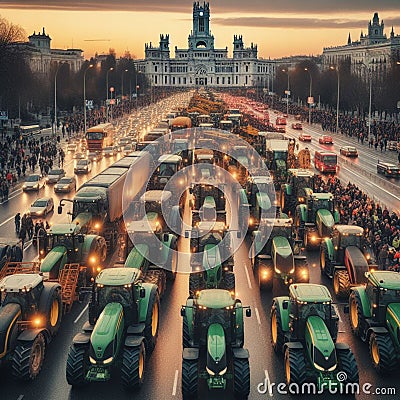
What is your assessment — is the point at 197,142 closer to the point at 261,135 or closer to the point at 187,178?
the point at 261,135

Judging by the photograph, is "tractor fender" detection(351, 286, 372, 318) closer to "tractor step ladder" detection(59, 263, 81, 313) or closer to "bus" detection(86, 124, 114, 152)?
"tractor step ladder" detection(59, 263, 81, 313)

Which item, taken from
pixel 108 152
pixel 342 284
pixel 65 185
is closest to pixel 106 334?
pixel 342 284

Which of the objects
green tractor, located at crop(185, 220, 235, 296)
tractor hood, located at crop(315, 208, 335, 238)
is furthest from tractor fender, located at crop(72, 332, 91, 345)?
tractor hood, located at crop(315, 208, 335, 238)

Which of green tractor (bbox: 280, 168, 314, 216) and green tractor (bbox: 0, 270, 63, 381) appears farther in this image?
green tractor (bbox: 280, 168, 314, 216)

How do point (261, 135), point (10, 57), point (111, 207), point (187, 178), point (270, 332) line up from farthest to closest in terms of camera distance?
1. point (10, 57)
2. point (261, 135)
3. point (187, 178)
4. point (111, 207)
5. point (270, 332)

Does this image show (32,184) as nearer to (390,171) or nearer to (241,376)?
(390,171)

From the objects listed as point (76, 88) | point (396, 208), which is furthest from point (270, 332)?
point (76, 88)
